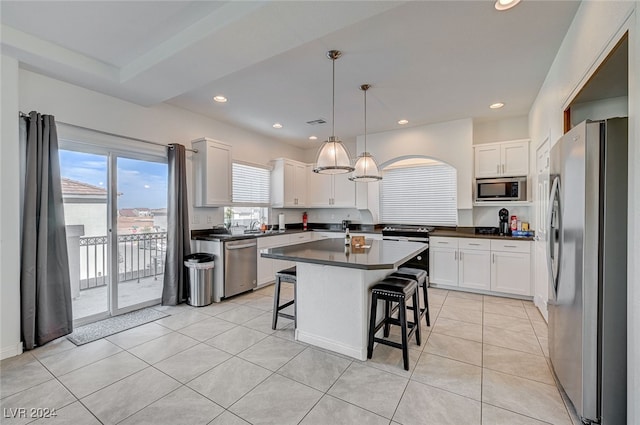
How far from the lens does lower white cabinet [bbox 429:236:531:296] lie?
157 inches

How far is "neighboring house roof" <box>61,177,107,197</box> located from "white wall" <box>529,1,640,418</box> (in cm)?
462

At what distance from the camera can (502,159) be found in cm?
436

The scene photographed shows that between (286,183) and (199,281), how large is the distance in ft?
8.39

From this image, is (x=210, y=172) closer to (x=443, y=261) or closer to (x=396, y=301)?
(x=396, y=301)

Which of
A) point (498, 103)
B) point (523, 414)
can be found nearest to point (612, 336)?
point (523, 414)

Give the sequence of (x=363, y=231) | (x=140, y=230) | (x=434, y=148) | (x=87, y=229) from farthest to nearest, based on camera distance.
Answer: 1. (x=363, y=231)
2. (x=434, y=148)
3. (x=140, y=230)
4. (x=87, y=229)

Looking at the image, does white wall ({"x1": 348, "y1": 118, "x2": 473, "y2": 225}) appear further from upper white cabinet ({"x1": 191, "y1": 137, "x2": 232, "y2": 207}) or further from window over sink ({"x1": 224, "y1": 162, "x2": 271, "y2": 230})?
upper white cabinet ({"x1": 191, "y1": 137, "x2": 232, "y2": 207})

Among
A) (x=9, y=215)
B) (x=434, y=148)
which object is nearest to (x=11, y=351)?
(x=9, y=215)

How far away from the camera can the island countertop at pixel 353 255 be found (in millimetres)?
2154

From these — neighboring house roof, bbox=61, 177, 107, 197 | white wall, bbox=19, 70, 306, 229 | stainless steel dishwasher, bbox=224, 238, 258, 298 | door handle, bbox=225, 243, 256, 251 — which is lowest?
stainless steel dishwasher, bbox=224, 238, 258, 298

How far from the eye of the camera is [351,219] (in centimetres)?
621

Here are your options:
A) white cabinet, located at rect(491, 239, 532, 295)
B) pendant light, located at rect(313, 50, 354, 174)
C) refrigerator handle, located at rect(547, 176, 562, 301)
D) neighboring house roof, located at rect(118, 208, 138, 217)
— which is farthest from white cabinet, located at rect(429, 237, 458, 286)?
neighboring house roof, located at rect(118, 208, 138, 217)

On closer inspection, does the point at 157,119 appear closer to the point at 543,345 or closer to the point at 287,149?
Result: the point at 287,149

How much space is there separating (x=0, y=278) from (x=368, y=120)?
471 cm
